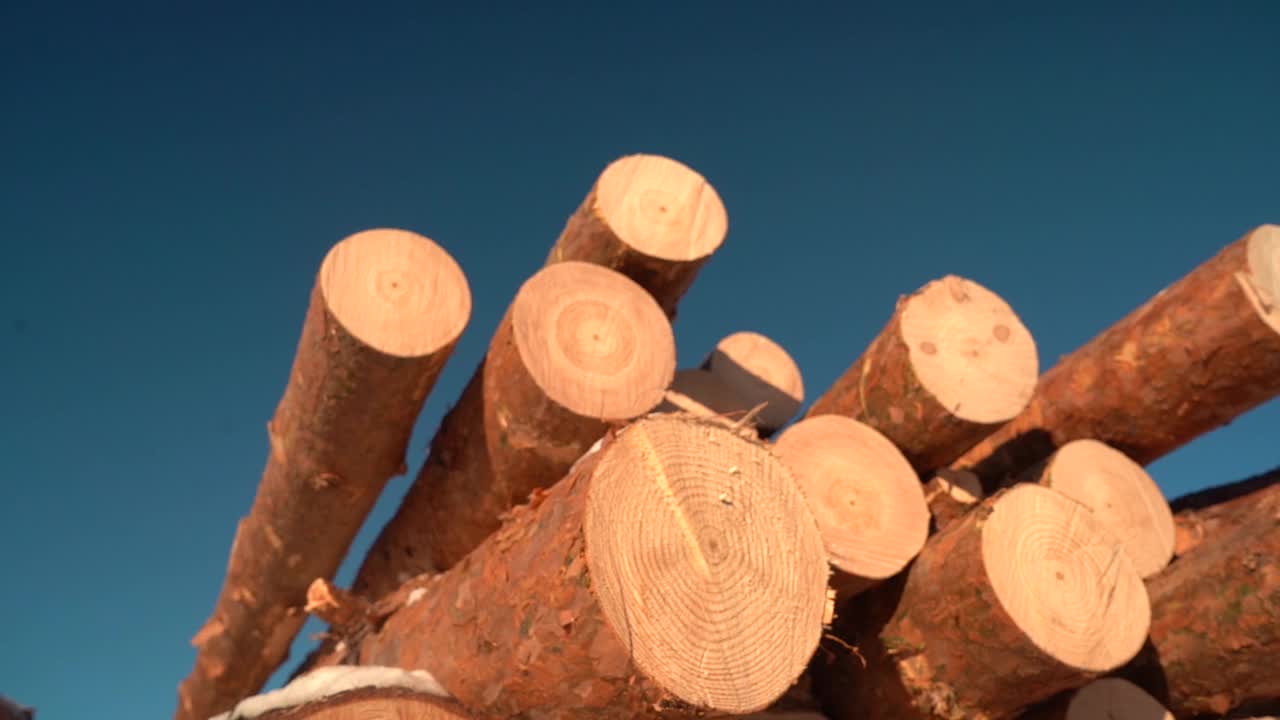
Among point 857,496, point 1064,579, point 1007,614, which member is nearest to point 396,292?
point 857,496

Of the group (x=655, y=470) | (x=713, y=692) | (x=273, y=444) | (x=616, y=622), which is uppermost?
(x=273, y=444)

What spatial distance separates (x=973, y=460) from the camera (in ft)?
12.6

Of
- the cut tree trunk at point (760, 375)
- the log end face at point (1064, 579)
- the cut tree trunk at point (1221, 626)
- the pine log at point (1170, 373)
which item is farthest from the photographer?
the cut tree trunk at point (760, 375)

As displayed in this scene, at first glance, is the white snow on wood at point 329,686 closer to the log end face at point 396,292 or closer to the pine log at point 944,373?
the log end face at point 396,292

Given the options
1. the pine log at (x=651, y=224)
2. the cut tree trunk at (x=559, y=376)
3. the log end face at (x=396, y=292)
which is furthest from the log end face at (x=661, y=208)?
the log end face at (x=396, y=292)

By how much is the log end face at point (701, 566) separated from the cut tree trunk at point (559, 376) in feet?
2.96

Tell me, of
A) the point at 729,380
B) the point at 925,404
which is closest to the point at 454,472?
the point at 729,380

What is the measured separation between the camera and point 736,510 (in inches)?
71.5

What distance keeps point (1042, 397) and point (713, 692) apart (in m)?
2.67

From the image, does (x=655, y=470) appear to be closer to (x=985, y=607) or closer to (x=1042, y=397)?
(x=985, y=607)

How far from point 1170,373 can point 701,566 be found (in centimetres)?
251

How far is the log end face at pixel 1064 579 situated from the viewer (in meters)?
2.39

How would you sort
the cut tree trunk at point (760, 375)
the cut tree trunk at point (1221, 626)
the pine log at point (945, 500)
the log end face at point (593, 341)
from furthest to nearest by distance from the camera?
the cut tree trunk at point (760, 375), the pine log at point (945, 500), the log end face at point (593, 341), the cut tree trunk at point (1221, 626)

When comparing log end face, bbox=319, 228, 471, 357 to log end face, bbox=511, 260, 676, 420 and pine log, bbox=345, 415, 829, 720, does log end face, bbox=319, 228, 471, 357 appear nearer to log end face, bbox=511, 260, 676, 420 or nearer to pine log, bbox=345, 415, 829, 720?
log end face, bbox=511, 260, 676, 420
